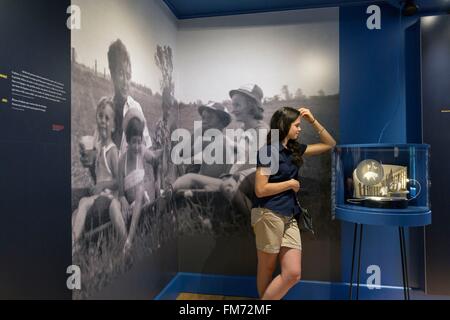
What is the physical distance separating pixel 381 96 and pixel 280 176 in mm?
1246

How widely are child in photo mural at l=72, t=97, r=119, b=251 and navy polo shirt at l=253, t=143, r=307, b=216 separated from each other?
3.06 feet

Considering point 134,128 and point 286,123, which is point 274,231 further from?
point 134,128

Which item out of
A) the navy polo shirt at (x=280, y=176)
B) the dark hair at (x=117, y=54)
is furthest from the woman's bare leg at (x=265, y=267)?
the dark hair at (x=117, y=54)

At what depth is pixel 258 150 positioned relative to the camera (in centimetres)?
217

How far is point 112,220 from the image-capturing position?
72.2 inches

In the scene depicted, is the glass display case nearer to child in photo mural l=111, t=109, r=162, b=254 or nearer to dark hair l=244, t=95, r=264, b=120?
dark hair l=244, t=95, r=264, b=120

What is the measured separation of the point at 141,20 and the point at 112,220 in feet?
4.60

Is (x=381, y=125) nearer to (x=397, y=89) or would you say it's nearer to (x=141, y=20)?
(x=397, y=89)

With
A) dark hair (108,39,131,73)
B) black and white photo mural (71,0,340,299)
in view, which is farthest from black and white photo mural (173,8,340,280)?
dark hair (108,39,131,73)

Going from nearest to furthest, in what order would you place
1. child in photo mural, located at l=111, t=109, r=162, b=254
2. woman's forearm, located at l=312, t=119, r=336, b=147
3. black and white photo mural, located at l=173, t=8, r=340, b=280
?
child in photo mural, located at l=111, t=109, r=162, b=254 < woman's forearm, located at l=312, t=119, r=336, b=147 < black and white photo mural, located at l=173, t=8, r=340, b=280

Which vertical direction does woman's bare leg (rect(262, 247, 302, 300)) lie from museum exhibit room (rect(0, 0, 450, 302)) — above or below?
below

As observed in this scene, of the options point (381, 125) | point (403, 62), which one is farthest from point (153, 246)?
point (403, 62)

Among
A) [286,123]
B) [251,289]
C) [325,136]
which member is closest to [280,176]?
[286,123]

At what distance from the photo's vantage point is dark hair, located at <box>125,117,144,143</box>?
1.97 metres
